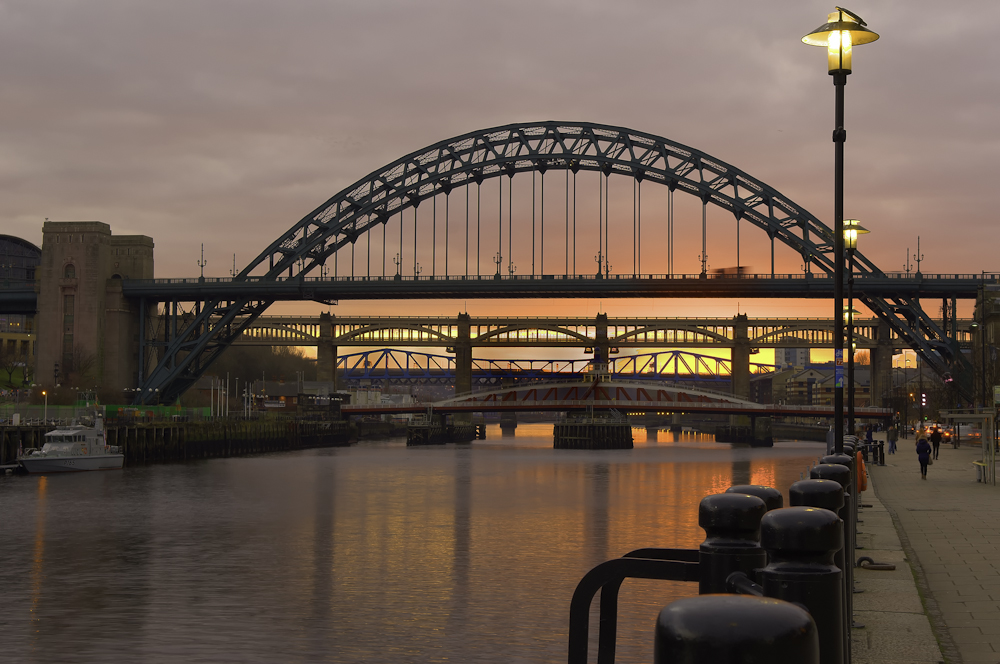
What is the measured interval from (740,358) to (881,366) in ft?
69.2

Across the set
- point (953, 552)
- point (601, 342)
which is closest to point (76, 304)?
point (601, 342)

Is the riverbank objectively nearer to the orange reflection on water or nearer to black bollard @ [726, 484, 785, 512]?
black bollard @ [726, 484, 785, 512]

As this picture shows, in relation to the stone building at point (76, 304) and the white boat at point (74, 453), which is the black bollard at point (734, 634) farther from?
the stone building at point (76, 304)

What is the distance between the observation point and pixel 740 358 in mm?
132875

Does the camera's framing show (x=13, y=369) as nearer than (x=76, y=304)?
No

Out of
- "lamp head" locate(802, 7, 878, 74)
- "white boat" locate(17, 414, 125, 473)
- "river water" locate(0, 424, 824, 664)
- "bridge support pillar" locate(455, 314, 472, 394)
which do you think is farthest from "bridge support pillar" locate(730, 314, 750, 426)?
"lamp head" locate(802, 7, 878, 74)

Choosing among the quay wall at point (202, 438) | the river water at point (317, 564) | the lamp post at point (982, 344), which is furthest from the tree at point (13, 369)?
the lamp post at point (982, 344)

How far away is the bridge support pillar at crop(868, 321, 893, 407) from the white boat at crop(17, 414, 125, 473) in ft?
314

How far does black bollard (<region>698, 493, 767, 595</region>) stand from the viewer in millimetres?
4934

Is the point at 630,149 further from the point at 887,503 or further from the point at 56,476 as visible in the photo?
the point at 887,503

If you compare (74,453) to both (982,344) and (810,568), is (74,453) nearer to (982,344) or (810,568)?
(982,344)

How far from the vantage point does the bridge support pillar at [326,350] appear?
139 meters

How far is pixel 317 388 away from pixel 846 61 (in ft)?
398

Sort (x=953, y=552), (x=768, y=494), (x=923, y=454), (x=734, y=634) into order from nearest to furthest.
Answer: (x=734, y=634) → (x=768, y=494) → (x=953, y=552) → (x=923, y=454)
